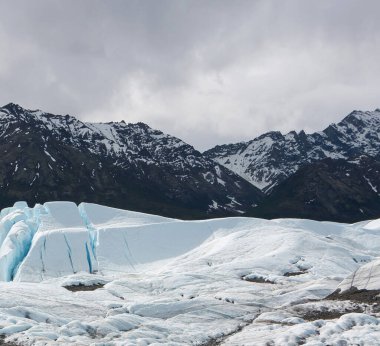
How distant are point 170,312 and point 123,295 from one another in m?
11.1

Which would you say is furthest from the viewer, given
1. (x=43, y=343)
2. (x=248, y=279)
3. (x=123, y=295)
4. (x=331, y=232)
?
(x=331, y=232)

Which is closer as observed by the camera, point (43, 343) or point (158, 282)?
point (43, 343)

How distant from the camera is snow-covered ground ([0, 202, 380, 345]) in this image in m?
34.2

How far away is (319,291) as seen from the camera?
1934 inches

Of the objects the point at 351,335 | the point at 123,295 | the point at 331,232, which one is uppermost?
the point at 331,232

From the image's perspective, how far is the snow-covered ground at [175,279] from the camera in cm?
3425

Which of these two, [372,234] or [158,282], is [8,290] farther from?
[372,234]

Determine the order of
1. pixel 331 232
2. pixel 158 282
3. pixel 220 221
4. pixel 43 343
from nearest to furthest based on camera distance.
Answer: pixel 43 343 < pixel 158 282 < pixel 220 221 < pixel 331 232

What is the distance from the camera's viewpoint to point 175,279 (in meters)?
56.8

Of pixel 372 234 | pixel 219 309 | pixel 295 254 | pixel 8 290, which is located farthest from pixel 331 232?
pixel 8 290

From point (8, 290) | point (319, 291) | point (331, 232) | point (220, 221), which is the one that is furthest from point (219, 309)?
point (331, 232)

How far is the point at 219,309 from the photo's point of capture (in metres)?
43.0

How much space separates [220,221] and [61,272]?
2976 cm

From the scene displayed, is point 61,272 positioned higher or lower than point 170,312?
higher
